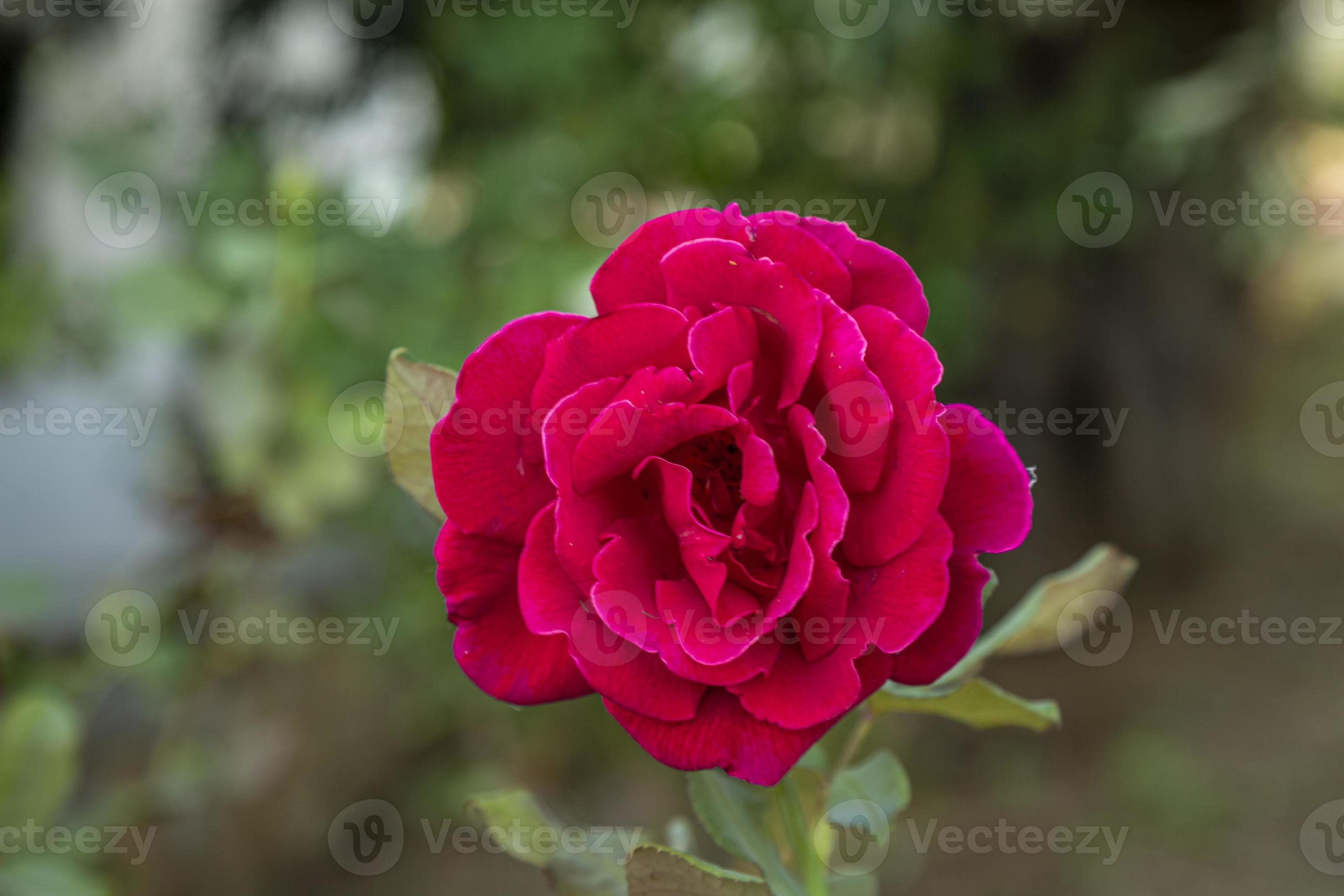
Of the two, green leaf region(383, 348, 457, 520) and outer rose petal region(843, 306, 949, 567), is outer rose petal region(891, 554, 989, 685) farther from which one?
green leaf region(383, 348, 457, 520)

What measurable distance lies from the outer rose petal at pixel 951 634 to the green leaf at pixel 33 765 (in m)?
0.73

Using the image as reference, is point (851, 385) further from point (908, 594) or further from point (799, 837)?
point (799, 837)

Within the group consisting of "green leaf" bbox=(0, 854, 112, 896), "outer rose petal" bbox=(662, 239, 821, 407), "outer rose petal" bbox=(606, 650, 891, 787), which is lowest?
"green leaf" bbox=(0, 854, 112, 896)

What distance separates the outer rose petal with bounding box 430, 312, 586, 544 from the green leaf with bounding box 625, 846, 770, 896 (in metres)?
0.13

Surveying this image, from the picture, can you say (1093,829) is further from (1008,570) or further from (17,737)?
(17,737)

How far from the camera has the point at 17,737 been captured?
0.83 meters

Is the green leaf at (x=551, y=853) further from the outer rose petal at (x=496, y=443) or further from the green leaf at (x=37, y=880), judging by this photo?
the green leaf at (x=37, y=880)

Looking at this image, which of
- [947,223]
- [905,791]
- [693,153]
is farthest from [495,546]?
[947,223]

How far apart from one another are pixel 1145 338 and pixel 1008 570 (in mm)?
657

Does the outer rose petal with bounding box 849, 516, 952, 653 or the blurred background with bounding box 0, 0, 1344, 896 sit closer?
the outer rose petal with bounding box 849, 516, 952, 653

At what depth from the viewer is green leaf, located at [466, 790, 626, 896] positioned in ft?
1.53

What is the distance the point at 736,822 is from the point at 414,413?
0.74 ft

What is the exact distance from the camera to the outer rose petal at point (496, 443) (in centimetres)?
39

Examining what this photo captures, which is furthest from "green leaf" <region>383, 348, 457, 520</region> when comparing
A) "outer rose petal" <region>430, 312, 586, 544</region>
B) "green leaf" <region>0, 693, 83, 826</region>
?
"green leaf" <region>0, 693, 83, 826</region>
